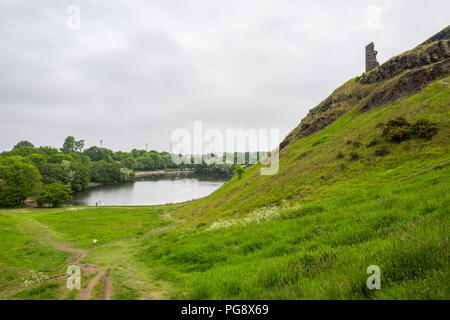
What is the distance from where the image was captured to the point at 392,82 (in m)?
41.3

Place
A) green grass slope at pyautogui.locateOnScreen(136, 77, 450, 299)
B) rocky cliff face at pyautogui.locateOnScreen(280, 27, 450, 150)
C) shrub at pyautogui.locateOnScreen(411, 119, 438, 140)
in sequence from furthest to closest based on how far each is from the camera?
rocky cliff face at pyautogui.locateOnScreen(280, 27, 450, 150), shrub at pyautogui.locateOnScreen(411, 119, 438, 140), green grass slope at pyautogui.locateOnScreen(136, 77, 450, 299)

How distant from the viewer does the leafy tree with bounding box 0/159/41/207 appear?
Result: 2484 inches

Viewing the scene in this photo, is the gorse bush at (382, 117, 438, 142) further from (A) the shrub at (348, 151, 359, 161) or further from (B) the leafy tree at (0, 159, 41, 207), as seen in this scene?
(B) the leafy tree at (0, 159, 41, 207)

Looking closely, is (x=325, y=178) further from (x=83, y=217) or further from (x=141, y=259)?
(x=83, y=217)

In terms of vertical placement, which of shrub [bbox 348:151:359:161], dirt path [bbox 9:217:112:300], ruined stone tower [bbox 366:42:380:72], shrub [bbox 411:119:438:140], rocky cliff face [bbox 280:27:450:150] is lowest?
dirt path [bbox 9:217:112:300]

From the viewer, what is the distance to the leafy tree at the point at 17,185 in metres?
63.1

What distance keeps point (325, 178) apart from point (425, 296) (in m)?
22.8

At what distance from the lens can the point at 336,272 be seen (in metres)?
5.98

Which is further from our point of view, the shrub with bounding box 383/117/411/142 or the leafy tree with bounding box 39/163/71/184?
the leafy tree with bounding box 39/163/71/184

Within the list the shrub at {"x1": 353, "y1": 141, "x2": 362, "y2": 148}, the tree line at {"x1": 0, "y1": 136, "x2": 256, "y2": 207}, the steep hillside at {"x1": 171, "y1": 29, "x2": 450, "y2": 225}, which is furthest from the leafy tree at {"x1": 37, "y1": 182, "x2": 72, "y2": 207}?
the shrub at {"x1": 353, "y1": 141, "x2": 362, "y2": 148}

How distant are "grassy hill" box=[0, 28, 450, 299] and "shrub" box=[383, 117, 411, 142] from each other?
60 cm

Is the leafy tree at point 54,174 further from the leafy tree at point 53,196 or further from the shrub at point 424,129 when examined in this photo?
the shrub at point 424,129

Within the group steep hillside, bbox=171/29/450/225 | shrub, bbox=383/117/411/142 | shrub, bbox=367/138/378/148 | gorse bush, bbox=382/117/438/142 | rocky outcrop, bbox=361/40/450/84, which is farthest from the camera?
rocky outcrop, bbox=361/40/450/84

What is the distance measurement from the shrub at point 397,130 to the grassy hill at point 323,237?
599 millimetres
